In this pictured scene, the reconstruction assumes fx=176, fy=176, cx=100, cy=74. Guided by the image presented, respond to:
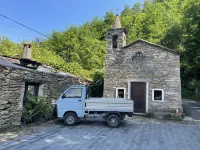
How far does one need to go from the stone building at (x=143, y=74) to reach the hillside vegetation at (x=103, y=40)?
616cm

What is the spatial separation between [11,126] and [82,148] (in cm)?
361

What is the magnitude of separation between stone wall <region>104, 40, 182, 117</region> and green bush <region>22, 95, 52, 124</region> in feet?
17.0

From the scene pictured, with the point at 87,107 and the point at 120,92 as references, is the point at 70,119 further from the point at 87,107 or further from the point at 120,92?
the point at 120,92

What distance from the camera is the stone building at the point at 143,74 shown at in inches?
458

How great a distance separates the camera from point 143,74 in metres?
12.3

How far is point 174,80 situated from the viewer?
1157 cm

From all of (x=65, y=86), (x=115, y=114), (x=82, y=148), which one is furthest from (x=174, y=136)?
(x=65, y=86)

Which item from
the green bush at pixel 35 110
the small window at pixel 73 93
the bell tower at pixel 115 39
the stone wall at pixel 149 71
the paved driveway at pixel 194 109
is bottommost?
the paved driveway at pixel 194 109

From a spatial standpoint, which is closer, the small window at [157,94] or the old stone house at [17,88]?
the old stone house at [17,88]

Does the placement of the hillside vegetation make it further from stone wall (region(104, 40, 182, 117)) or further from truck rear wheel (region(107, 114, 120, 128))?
truck rear wheel (region(107, 114, 120, 128))

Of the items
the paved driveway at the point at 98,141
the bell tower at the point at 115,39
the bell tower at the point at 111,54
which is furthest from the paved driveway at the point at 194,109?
the bell tower at the point at 115,39

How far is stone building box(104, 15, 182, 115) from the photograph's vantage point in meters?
11.6

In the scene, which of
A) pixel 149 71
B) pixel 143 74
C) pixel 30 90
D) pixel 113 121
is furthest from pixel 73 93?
pixel 149 71

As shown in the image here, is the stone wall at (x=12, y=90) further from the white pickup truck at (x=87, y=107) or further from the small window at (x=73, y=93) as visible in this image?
the white pickup truck at (x=87, y=107)
